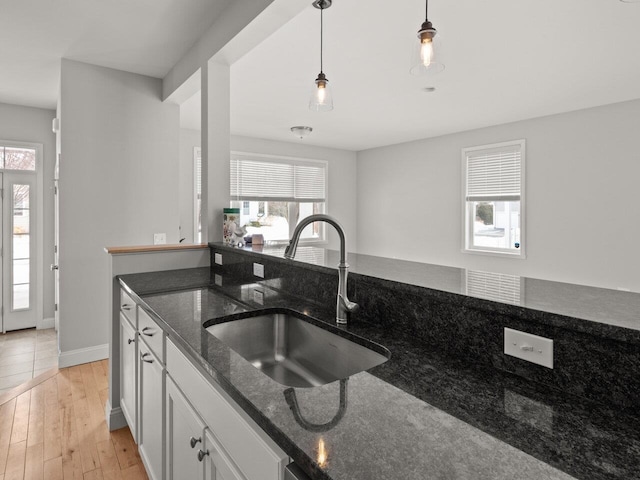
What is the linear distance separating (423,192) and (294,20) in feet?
13.8

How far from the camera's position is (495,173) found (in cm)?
525

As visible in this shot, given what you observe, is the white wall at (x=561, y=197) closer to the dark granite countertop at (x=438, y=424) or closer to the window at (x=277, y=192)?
the window at (x=277, y=192)

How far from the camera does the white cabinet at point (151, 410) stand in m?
1.52

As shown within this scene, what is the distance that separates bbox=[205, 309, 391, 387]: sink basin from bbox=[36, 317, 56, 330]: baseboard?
4.34 meters

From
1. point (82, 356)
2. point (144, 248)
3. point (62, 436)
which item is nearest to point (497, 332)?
point (144, 248)

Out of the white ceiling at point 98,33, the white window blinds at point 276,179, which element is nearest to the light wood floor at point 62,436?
the white ceiling at point 98,33

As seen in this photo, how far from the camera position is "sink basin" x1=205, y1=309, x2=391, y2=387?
128cm

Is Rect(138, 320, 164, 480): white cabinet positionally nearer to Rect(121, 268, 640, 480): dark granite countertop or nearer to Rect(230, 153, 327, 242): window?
Rect(121, 268, 640, 480): dark granite countertop

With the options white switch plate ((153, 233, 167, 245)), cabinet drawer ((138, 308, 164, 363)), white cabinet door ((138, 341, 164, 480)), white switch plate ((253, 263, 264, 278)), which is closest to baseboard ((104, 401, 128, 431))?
white cabinet door ((138, 341, 164, 480))

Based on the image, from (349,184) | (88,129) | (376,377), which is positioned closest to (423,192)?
(349,184)

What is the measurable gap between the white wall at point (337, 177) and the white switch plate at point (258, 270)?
4380 millimetres

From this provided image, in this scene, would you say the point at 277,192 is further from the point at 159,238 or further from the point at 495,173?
the point at 495,173

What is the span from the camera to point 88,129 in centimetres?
334

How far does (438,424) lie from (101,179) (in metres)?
3.59
